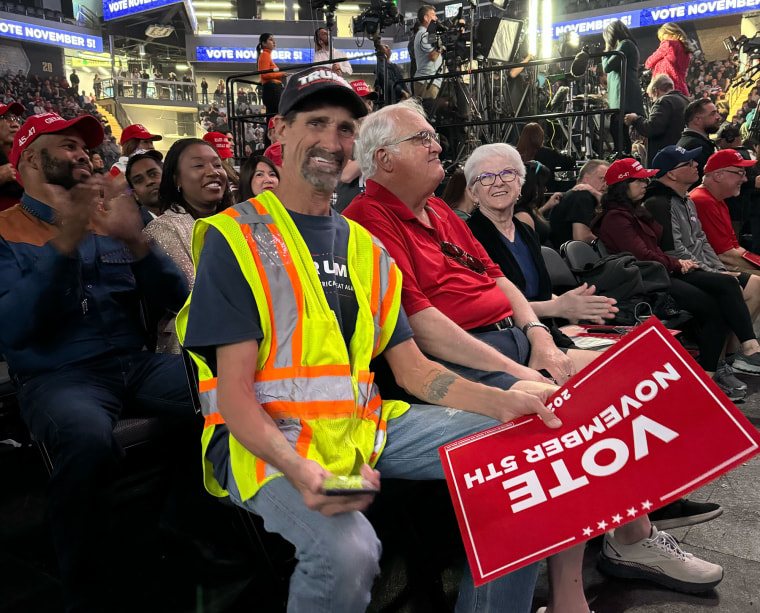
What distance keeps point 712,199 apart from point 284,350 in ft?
16.6

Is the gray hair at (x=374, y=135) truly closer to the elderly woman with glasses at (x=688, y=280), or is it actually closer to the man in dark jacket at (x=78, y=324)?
→ the man in dark jacket at (x=78, y=324)

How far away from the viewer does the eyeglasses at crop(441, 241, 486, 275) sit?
93.2 inches

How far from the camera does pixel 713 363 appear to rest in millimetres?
4383

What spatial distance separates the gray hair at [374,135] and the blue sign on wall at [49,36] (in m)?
29.3

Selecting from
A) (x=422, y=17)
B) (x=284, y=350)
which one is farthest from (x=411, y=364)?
(x=422, y=17)

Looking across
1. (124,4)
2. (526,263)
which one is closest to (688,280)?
(526,263)

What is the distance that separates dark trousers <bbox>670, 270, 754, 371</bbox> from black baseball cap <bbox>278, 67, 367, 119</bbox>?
11.3ft

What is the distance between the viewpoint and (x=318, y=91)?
1684 mm

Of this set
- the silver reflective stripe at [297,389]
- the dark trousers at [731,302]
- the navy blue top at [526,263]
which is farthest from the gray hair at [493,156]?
the dark trousers at [731,302]

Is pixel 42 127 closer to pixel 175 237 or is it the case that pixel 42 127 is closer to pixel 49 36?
pixel 175 237

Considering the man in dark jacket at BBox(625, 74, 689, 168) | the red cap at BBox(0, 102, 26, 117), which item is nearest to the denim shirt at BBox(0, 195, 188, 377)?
the red cap at BBox(0, 102, 26, 117)

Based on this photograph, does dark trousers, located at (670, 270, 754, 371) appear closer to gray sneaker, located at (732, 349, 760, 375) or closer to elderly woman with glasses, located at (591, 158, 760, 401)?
elderly woman with glasses, located at (591, 158, 760, 401)

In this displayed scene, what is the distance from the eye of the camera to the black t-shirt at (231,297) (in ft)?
4.64

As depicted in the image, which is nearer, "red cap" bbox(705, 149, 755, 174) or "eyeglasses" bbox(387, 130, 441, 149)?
"eyeglasses" bbox(387, 130, 441, 149)
